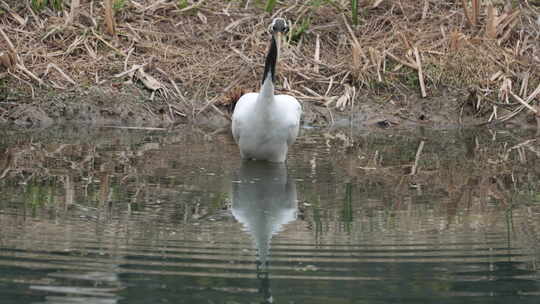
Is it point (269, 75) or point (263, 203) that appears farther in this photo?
point (269, 75)

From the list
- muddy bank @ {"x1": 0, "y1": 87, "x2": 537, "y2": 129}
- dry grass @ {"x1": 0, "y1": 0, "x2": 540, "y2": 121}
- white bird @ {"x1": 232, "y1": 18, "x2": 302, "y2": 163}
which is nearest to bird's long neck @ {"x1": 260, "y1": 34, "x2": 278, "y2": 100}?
white bird @ {"x1": 232, "y1": 18, "x2": 302, "y2": 163}

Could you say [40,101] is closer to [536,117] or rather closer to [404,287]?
[536,117]

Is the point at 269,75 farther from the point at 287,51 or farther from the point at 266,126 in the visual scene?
the point at 287,51

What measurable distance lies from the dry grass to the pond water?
1.74 meters

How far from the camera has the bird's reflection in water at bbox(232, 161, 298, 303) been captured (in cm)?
660

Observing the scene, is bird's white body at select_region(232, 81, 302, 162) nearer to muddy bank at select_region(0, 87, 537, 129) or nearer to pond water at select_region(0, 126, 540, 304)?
pond water at select_region(0, 126, 540, 304)

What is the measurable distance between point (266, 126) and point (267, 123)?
37 millimetres

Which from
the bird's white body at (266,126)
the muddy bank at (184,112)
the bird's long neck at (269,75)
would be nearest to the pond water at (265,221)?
the bird's white body at (266,126)

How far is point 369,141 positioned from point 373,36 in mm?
2977

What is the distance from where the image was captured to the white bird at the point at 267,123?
997 cm

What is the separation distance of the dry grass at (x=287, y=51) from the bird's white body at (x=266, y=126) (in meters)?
3.24

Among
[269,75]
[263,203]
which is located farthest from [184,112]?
[263,203]

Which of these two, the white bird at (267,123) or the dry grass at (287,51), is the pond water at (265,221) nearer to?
the white bird at (267,123)

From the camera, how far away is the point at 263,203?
27.7ft
